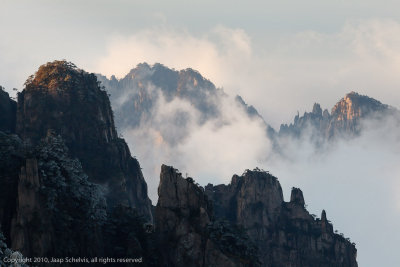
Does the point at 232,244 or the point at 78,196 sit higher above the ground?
the point at 78,196

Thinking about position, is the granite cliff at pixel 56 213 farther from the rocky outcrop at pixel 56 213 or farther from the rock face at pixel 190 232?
the rock face at pixel 190 232

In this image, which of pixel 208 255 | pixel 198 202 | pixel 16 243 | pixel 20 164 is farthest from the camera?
pixel 198 202

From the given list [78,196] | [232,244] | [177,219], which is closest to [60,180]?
[78,196]

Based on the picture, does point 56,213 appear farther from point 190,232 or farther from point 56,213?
point 190,232

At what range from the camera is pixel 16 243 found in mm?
134500

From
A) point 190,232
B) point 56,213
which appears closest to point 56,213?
point 56,213

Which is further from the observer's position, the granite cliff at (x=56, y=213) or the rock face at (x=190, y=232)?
the rock face at (x=190, y=232)

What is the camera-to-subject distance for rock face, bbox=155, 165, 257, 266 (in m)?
158

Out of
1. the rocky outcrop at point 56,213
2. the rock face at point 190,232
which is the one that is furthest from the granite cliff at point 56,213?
the rock face at point 190,232

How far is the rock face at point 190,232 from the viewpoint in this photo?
158000 mm

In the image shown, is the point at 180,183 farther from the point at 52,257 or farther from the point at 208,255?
the point at 52,257

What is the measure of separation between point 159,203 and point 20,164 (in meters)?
38.4

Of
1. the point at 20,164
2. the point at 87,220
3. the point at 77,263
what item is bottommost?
the point at 77,263

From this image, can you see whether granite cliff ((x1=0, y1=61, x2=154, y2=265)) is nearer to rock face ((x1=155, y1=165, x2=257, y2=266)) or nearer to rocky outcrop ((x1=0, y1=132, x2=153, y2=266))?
rocky outcrop ((x1=0, y1=132, x2=153, y2=266))
